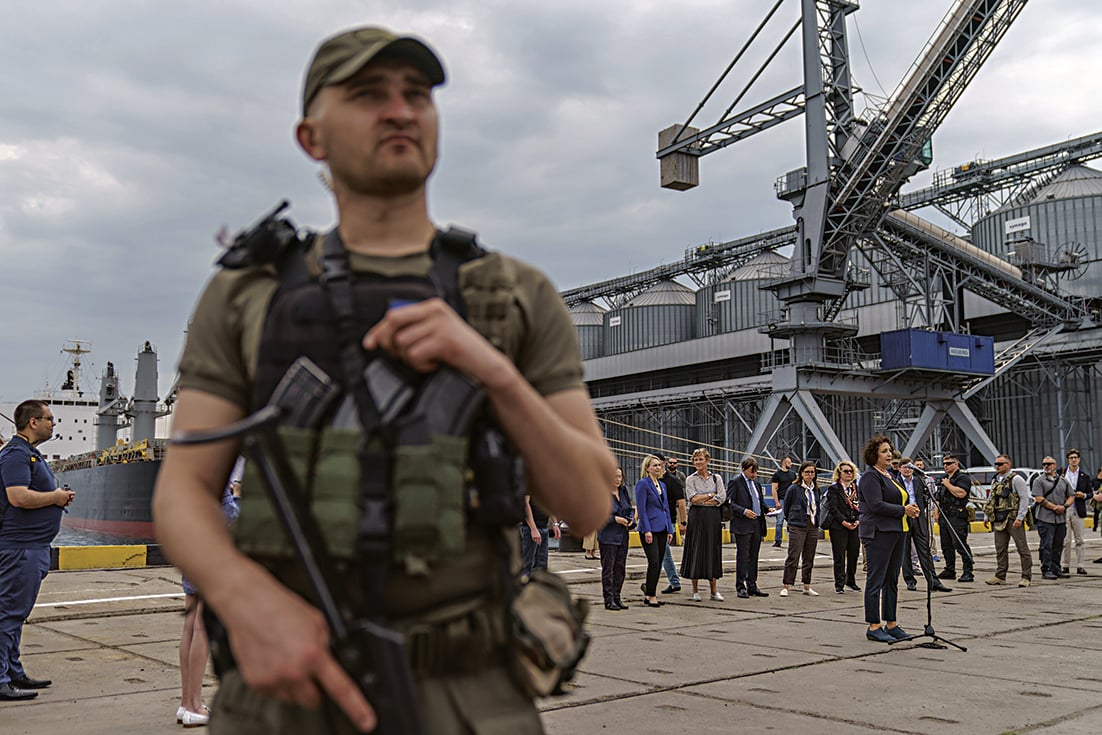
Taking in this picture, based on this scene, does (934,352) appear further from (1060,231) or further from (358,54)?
(358,54)

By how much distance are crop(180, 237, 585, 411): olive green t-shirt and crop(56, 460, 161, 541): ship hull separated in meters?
32.2

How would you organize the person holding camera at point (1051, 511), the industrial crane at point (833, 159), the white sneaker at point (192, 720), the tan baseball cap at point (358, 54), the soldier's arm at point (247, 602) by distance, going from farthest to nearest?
the industrial crane at point (833, 159) → the person holding camera at point (1051, 511) → the white sneaker at point (192, 720) → the tan baseball cap at point (358, 54) → the soldier's arm at point (247, 602)

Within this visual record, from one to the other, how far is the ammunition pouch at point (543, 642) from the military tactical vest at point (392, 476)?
8cm

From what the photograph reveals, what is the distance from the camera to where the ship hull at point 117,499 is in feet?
118

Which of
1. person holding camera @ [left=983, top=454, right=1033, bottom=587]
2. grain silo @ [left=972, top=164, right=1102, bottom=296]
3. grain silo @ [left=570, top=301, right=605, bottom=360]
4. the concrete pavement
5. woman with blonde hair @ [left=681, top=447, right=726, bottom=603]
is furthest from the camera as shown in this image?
grain silo @ [left=570, top=301, right=605, bottom=360]

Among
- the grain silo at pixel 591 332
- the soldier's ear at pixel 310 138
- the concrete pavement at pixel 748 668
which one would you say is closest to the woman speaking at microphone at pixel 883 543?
the concrete pavement at pixel 748 668

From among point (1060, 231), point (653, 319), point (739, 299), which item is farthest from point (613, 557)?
point (653, 319)

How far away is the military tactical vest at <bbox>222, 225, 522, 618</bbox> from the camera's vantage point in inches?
61.6

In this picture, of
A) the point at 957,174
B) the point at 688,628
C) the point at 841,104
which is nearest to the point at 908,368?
the point at 841,104

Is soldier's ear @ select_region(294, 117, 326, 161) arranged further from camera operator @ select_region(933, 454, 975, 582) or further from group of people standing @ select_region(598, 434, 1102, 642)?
camera operator @ select_region(933, 454, 975, 582)

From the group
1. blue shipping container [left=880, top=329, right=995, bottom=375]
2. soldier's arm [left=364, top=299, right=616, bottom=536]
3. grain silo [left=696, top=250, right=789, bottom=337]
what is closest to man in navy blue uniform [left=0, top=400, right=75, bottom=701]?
soldier's arm [left=364, top=299, right=616, bottom=536]

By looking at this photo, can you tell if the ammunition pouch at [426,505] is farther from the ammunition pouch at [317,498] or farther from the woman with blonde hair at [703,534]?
the woman with blonde hair at [703,534]

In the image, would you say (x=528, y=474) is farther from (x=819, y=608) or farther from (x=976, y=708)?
(x=819, y=608)

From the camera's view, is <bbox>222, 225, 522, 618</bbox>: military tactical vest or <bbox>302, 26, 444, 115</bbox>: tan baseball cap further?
<bbox>302, 26, 444, 115</bbox>: tan baseball cap
